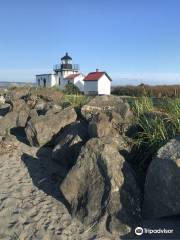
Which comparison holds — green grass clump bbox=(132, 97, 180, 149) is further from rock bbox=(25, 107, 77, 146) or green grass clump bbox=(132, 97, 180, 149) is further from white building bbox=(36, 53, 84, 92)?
white building bbox=(36, 53, 84, 92)

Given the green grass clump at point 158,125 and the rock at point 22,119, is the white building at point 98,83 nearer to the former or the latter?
the rock at point 22,119

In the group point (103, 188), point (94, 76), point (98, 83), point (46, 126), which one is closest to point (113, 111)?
point (46, 126)

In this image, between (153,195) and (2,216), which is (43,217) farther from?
(153,195)

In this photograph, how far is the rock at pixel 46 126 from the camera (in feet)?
31.2

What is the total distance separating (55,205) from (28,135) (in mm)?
3415

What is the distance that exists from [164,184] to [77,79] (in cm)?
7419

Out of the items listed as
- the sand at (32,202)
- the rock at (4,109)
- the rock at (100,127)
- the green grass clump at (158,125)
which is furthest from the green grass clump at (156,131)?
the rock at (4,109)

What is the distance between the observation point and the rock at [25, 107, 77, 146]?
375 inches

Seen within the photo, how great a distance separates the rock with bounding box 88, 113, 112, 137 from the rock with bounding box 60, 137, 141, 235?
75 cm

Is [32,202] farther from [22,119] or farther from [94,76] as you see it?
[94,76]

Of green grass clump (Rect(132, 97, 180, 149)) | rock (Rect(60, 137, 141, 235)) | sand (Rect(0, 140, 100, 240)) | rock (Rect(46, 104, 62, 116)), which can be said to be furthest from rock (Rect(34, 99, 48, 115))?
rock (Rect(60, 137, 141, 235))

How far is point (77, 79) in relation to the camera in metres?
79.3

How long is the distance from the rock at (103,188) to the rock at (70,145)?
1394 mm

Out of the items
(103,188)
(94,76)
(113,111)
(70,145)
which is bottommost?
(103,188)
